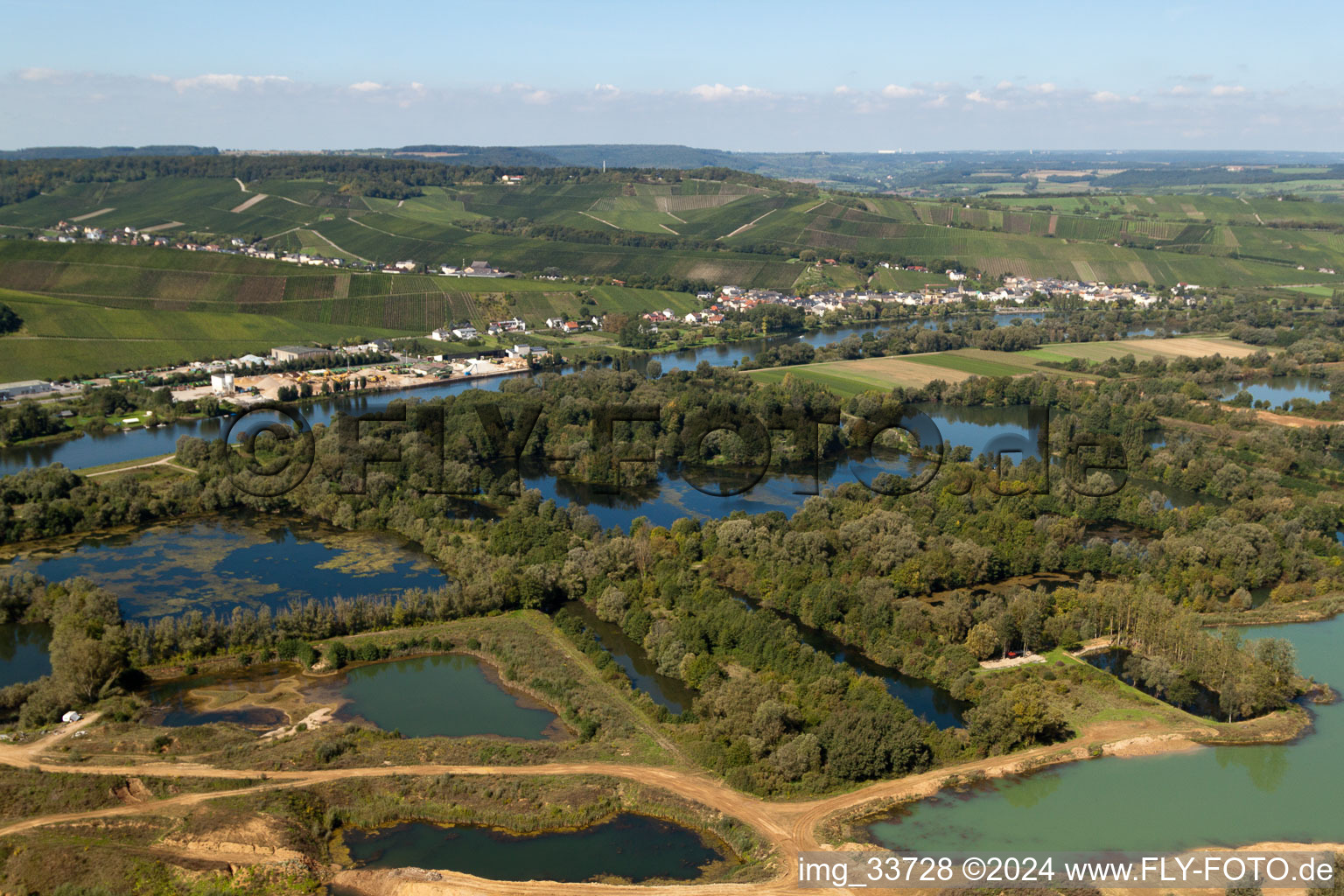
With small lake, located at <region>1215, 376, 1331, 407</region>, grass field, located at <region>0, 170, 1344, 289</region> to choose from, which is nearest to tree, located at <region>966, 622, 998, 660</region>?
small lake, located at <region>1215, 376, 1331, 407</region>

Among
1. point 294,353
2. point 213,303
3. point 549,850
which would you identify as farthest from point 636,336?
point 549,850

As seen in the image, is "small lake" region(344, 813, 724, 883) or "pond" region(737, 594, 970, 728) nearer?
"small lake" region(344, 813, 724, 883)

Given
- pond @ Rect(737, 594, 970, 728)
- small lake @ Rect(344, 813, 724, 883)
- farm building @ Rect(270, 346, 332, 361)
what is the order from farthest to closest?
farm building @ Rect(270, 346, 332, 361) < pond @ Rect(737, 594, 970, 728) < small lake @ Rect(344, 813, 724, 883)

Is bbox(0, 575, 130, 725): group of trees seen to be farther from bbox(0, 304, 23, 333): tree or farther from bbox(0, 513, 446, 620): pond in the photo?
bbox(0, 304, 23, 333): tree

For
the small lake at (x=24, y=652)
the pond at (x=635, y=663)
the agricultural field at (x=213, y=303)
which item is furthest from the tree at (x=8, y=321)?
the pond at (x=635, y=663)

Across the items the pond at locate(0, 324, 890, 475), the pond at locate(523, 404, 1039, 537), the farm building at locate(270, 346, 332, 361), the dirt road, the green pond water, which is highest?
the farm building at locate(270, 346, 332, 361)

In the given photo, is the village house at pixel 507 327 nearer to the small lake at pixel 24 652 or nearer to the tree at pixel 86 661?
the small lake at pixel 24 652
